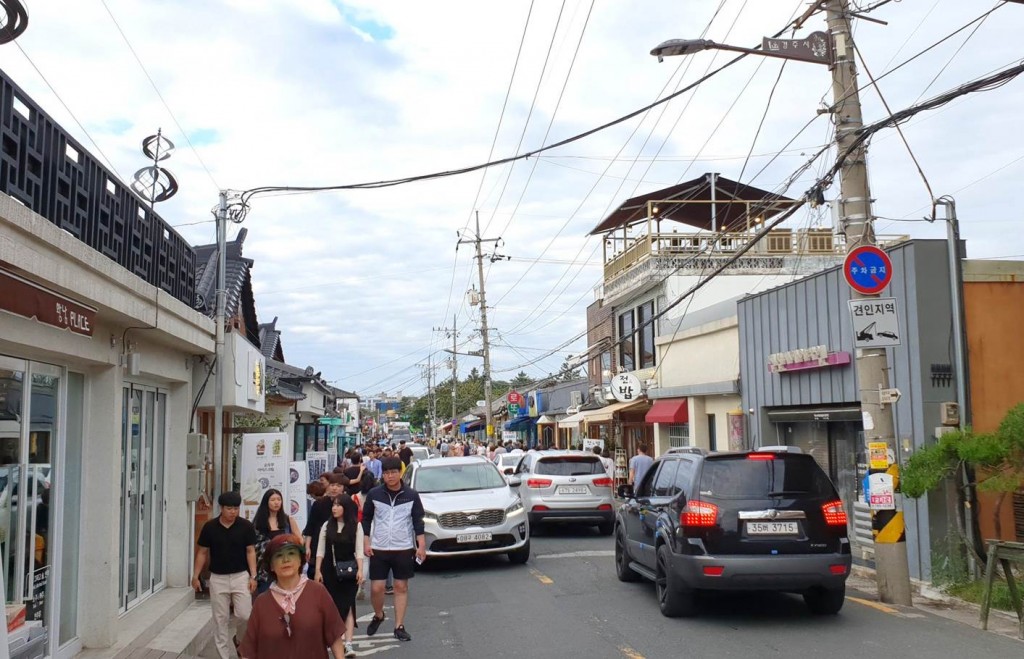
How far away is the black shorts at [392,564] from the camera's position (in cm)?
948

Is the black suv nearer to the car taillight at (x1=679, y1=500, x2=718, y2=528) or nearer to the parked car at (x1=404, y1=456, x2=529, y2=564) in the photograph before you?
the car taillight at (x1=679, y1=500, x2=718, y2=528)

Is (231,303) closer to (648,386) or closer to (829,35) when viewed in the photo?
(829,35)

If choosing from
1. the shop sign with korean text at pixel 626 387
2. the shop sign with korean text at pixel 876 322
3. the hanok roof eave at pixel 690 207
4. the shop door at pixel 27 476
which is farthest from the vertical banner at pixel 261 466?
the hanok roof eave at pixel 690 207

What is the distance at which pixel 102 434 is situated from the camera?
8.52 metres

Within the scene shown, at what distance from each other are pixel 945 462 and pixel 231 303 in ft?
35.2

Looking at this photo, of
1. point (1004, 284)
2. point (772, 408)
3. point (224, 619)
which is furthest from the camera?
point (772, 408)

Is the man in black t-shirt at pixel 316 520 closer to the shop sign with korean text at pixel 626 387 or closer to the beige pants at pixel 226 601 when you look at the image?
the beige pants at pixel 226 601

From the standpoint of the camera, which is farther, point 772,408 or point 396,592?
point 772,408

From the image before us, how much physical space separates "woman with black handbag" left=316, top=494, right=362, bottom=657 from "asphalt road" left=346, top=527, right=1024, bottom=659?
49 centimetres

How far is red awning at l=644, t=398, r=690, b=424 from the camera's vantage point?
76.5 feet

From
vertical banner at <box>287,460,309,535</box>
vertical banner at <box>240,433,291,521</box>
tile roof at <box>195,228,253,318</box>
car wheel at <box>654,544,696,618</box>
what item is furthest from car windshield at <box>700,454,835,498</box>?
tile roof at <box>195,228,253,318</box>

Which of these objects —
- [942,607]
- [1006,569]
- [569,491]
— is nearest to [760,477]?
[1006,569]

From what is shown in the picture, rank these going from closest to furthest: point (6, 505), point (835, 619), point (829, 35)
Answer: point (6, 505), point (835, 619), point (829, 35)

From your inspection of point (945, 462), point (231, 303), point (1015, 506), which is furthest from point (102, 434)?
point (1015, 506)
